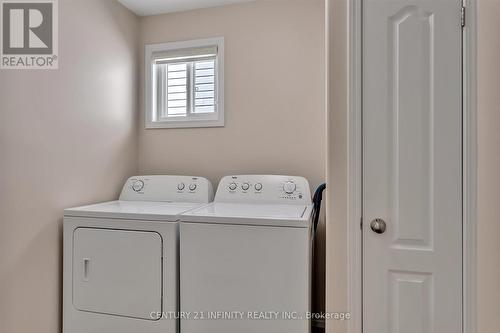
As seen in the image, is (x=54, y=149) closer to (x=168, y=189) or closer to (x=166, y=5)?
(x=168, y=189)

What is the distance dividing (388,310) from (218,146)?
1548 millimetres

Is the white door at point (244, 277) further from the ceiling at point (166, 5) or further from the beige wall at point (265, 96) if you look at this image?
the ceiling at point (166, 5)

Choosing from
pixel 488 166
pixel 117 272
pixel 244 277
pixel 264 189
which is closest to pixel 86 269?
pixel 117 272

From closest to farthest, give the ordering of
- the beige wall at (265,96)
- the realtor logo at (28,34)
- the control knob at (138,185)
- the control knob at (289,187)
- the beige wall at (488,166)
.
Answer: the beige wall at (488,166), the realtor logo at (28,34), the control knob at (289,187), the beige wall at (265,96), the control knob at (138,185)

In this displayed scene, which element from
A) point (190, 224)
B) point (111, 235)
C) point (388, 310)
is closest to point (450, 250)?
point (388, 310)

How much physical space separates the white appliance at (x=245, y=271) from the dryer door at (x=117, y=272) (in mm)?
170

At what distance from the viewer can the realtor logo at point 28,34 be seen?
1558mm

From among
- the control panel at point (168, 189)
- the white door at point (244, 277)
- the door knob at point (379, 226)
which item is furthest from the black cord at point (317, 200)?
the control panel at point (168, 189)

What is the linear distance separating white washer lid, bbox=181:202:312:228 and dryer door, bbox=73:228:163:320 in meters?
0.27

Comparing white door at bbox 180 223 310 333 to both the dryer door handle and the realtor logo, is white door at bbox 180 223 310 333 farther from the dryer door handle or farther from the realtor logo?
the realtor logo

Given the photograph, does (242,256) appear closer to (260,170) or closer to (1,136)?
(260,170)

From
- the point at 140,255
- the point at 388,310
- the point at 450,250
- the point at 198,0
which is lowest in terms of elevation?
the point at 388,310

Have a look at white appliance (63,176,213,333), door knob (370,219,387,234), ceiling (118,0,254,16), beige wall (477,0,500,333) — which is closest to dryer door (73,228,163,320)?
white appliance (63,176,213,333)

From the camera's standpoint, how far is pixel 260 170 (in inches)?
88.3
